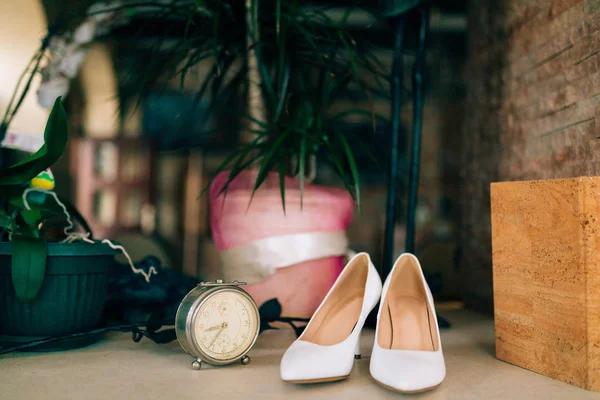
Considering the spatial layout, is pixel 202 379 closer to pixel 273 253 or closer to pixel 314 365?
pixel 314 365

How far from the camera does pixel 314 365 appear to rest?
0.79m

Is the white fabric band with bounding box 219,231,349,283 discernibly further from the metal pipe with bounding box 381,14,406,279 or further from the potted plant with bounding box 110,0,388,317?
the metal pipe with bounding box 381,14,406,279

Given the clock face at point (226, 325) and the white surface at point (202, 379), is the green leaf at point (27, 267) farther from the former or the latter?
the clock face at point (226, 325)

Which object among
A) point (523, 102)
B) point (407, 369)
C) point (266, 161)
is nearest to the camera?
point (407, 369)

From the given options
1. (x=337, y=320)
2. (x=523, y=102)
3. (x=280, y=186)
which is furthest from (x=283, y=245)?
(x=523, y=102)

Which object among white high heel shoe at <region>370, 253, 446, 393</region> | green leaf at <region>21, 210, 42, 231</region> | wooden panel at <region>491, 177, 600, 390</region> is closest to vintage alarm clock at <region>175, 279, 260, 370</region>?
white high heel shoe at <region>370, 253, 446, 393</region>

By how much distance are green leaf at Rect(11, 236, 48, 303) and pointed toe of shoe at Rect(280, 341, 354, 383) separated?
20.8 inches

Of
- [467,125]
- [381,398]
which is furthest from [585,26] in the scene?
[381,398]

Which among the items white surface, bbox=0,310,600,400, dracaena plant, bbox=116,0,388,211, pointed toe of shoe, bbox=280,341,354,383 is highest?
dracaena plant, bbox=116,0,388,211

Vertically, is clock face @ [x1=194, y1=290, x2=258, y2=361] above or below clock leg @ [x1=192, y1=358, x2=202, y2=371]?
above

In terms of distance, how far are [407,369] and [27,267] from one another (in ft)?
2.46

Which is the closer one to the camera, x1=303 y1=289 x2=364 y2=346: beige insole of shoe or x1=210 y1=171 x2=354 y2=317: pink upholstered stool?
x1=303 y1=289 x2=364 y2=346: beige insole of shoe

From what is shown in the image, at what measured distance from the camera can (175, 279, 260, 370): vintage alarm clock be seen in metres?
0.88

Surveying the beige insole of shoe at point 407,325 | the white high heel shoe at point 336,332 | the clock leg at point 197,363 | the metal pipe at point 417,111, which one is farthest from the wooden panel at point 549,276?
the clock leg at point 197,363
